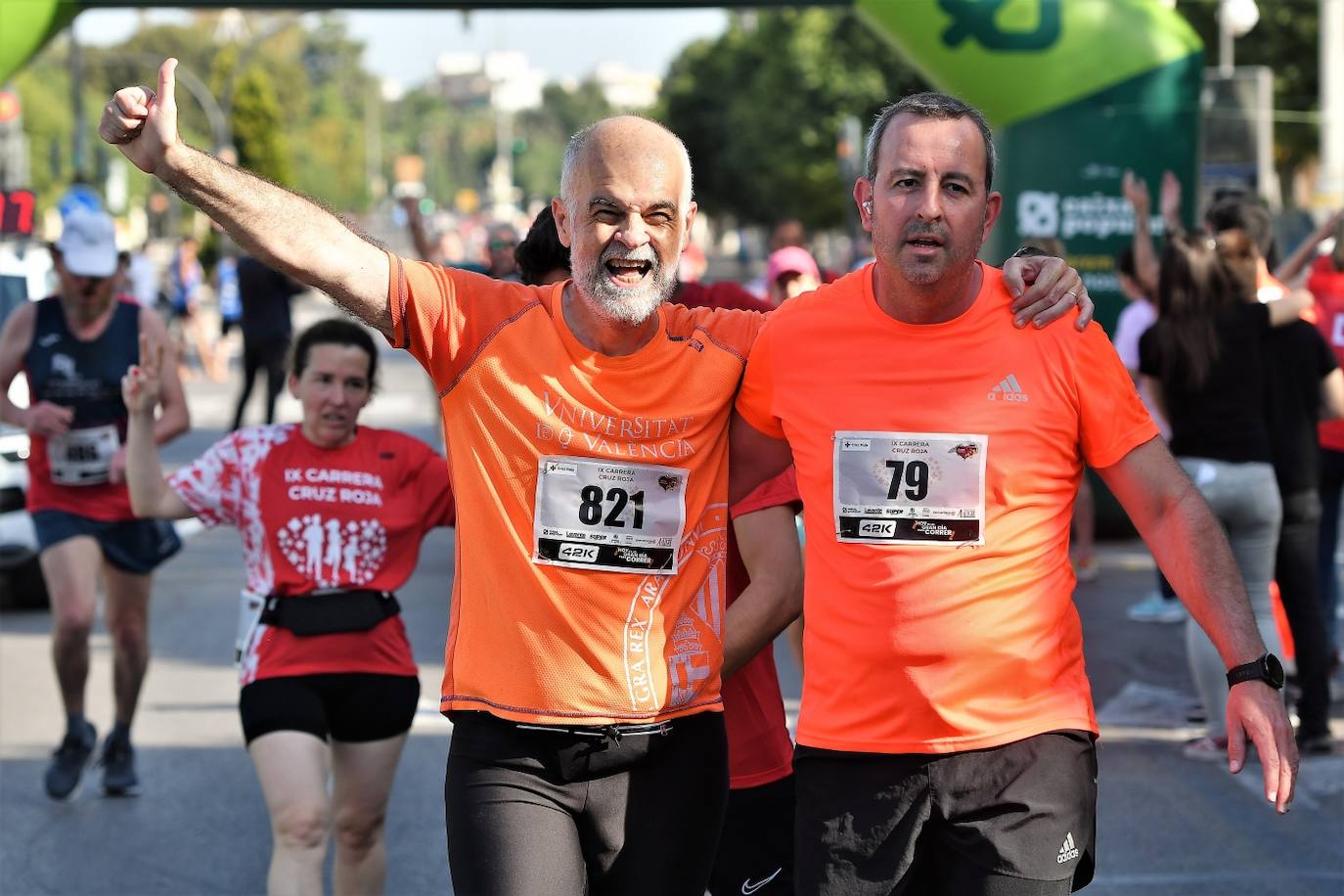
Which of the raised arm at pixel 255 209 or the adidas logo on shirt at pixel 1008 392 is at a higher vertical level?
the raised arm at pixel 255 209

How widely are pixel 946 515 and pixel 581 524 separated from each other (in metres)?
0.63

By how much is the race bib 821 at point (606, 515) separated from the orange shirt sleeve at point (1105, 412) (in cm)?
73

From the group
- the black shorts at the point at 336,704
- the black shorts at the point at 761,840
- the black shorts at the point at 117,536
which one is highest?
the black shorts at the point at 117,536

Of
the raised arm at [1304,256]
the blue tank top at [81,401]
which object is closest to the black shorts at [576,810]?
the blue tank top at [81,401]

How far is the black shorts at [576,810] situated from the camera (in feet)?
11.1

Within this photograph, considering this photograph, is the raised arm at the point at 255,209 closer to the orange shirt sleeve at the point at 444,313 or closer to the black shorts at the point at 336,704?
the orange shirt sleeve at the point at 444,313

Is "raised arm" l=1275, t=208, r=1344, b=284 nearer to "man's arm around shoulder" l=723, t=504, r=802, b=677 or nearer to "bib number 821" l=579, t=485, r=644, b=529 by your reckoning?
"man's arm around shoulder" l=723, t=504, r=802, b=677

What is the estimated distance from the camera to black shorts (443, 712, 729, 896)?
133 inches

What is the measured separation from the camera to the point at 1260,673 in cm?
338

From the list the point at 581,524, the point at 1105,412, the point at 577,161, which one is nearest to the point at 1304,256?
the point at 1105,412

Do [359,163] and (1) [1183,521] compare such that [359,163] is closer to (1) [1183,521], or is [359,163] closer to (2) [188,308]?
(2) [188,308]

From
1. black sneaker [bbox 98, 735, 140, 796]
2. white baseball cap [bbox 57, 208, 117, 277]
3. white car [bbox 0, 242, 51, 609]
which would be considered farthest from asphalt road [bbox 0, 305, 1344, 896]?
white baseball cap [bbox 57, 208, 117, 277]

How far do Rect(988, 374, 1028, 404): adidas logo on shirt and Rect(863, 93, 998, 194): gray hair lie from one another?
1.13ft

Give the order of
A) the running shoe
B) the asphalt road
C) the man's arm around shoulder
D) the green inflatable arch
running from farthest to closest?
1. the green inflatable arch
2. the running shoe
3. the asphalt road
4. the man's arm around shoulder
